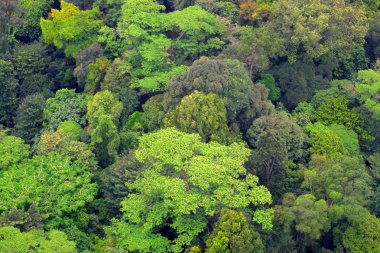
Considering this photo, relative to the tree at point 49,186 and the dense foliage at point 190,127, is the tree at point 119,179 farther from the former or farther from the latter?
the tree at point 49,186

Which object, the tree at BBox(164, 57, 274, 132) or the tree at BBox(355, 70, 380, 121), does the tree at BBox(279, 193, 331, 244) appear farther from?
the tree at BBox(355, 70, 380, 121)

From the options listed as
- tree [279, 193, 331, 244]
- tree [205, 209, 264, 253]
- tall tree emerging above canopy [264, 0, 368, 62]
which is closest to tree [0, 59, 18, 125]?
tall tree emerging above canopy [264, 0, 368, 62]

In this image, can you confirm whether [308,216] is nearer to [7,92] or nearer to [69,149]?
[69,149]

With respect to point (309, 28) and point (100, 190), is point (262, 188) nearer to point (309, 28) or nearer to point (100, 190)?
point (100, 190)

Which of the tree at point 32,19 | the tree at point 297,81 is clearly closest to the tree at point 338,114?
the tree at point 297,81

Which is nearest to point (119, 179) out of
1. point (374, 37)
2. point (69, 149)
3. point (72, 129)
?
point (69, 149)
